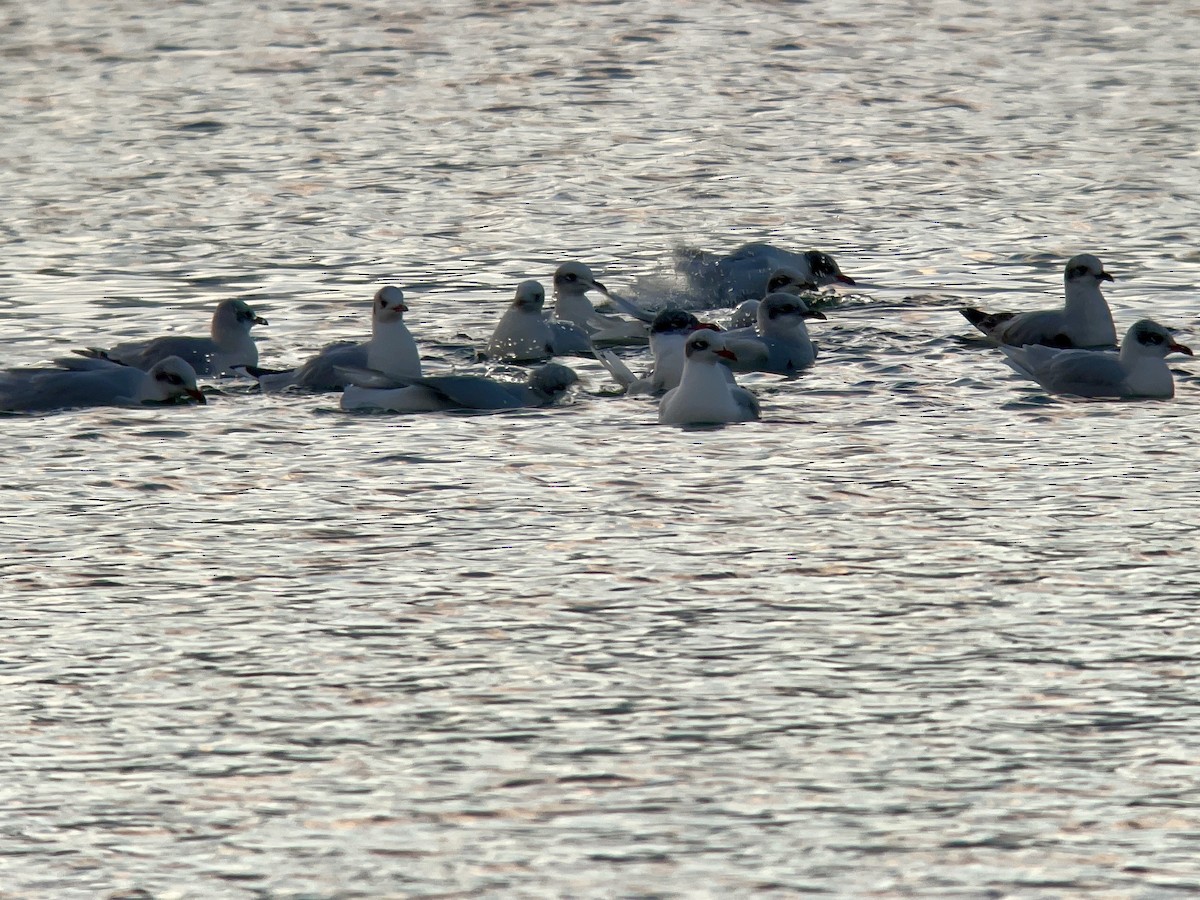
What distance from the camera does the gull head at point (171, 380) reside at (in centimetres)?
1428

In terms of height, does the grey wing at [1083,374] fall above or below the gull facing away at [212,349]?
below

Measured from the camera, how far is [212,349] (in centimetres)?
1512

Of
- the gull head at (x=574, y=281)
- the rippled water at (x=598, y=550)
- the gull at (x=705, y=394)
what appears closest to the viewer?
the rippled water at (x=598, y=550)

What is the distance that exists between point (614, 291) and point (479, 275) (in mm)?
1142

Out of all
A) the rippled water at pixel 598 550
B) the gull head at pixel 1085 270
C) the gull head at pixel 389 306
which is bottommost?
the rippled water at pixel 598 550

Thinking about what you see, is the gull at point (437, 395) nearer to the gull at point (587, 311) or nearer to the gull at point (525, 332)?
the gull at point (525, 332)

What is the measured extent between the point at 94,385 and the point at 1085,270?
6.66 metres

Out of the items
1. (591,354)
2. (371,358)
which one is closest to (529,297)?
(591,354)

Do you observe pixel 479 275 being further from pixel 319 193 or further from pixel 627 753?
pixel 627 753

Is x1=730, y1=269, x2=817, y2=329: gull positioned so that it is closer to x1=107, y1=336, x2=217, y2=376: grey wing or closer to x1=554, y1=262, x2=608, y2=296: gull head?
x1=554, y1=262, x2=608, y2=296: gull head

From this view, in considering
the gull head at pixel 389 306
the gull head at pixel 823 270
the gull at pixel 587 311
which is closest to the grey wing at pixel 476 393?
the gull head at pixel 389 306

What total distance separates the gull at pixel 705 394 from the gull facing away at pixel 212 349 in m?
3.00

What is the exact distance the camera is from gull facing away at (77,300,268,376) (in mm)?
15102

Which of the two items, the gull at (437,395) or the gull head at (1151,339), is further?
the gull head at (1151,339)
